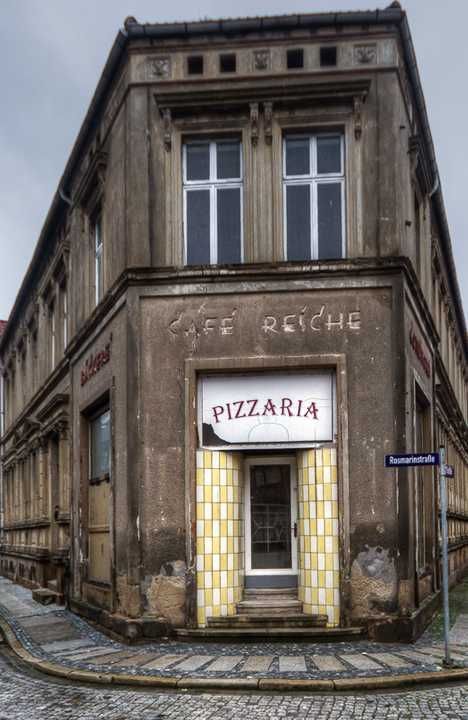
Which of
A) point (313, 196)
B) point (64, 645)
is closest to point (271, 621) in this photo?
point (64, 645)

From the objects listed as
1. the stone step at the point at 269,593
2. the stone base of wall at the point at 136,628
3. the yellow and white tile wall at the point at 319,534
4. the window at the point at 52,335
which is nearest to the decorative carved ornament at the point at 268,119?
the yellow and white tile wall at the point at 319,534

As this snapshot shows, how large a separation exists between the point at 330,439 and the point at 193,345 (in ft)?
7.99

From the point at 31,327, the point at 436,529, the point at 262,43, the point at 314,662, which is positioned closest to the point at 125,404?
the point at 314,662

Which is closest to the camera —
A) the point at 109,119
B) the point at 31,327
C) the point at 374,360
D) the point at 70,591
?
the point at 374,360

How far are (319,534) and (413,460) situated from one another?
9.06 feet

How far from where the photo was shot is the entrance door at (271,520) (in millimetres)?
14055

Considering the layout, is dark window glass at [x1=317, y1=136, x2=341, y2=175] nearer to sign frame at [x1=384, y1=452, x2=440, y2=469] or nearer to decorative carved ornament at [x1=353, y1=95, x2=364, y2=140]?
decorative carved ornament at [x1=353, y1=95, x2=364, y2=140]

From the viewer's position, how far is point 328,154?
14.5 metres

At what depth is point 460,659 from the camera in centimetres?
1148

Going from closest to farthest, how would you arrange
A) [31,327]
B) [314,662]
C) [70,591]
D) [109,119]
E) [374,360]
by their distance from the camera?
1. [314,662]
2. [374,360]
3. [109,119]
4. [70,591]
5. [31,327]

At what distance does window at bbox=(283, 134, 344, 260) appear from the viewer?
1428 centimetres

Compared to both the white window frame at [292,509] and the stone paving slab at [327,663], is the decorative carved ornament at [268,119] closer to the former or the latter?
the white window frame at [292,509]

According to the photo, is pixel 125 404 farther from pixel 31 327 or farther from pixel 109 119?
pixel 31 327

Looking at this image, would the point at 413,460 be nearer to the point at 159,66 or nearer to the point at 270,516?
the point at 270,516
